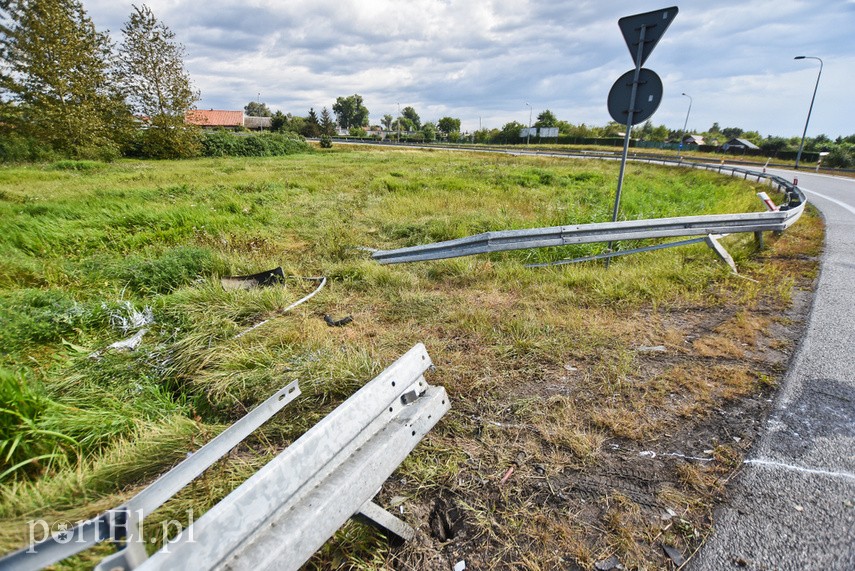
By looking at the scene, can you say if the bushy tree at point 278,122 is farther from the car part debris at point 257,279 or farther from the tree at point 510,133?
the car part debris at point 257,279

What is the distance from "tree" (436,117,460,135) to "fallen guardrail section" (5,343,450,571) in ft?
390

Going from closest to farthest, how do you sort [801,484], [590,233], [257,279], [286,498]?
[286,498]
[801,484]
[257,279]
[590,233]

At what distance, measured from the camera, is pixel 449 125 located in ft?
374

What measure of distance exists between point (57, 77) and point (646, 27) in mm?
33174

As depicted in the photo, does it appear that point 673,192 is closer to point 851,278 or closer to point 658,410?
point 851,278

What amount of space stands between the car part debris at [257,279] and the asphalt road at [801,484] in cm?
479

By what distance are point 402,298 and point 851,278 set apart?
5.46 meters

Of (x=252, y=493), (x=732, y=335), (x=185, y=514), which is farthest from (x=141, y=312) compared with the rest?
(x=732, y=335)

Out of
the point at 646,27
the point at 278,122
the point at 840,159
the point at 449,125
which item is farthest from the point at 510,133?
the point at 646,27

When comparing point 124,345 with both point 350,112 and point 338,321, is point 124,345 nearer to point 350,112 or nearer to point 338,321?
point 338,321

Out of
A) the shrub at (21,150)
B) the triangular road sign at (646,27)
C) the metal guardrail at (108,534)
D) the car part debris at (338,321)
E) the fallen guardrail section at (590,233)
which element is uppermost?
the triangular road sign at (646,27)

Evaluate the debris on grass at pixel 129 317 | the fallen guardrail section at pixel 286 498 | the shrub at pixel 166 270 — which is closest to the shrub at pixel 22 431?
the debris on grass at pixel 129 317

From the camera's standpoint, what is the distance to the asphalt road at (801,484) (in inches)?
66.8

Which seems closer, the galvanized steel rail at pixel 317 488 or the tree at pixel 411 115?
the galvanized steel rail at pixel 317 488
